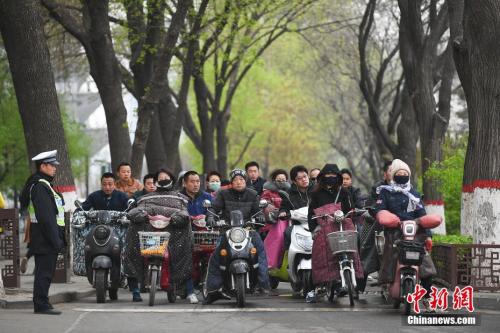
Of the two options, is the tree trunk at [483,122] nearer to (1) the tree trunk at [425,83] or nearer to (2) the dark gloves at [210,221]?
(2) the dark gloves at [210,221]

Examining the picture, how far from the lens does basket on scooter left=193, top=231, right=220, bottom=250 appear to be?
53.5 ft

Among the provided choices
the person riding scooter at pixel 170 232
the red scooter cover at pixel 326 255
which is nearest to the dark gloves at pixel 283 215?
the red scooter cover at pixel 326 255

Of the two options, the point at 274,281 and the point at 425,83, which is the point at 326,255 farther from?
the point at 425,83

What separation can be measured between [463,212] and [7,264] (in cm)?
658

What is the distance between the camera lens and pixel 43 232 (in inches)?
545

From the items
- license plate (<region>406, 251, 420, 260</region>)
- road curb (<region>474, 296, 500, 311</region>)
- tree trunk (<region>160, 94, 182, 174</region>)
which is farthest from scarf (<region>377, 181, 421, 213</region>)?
tree trunk (<region>160, 94, 182, 174</region>)

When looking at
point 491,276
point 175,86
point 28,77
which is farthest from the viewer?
point 175,86

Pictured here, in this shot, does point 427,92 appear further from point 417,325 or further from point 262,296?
point 417,325

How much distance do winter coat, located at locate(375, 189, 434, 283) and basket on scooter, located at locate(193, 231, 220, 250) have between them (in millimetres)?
2848

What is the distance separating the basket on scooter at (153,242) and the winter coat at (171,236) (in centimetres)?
24

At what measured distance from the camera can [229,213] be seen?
1602 centimetres

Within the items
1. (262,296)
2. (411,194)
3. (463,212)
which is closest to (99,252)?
(262,296)

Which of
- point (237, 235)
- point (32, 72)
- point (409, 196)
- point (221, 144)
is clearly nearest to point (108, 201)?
point (237, 235)

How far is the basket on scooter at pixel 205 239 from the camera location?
1630 centimetres
